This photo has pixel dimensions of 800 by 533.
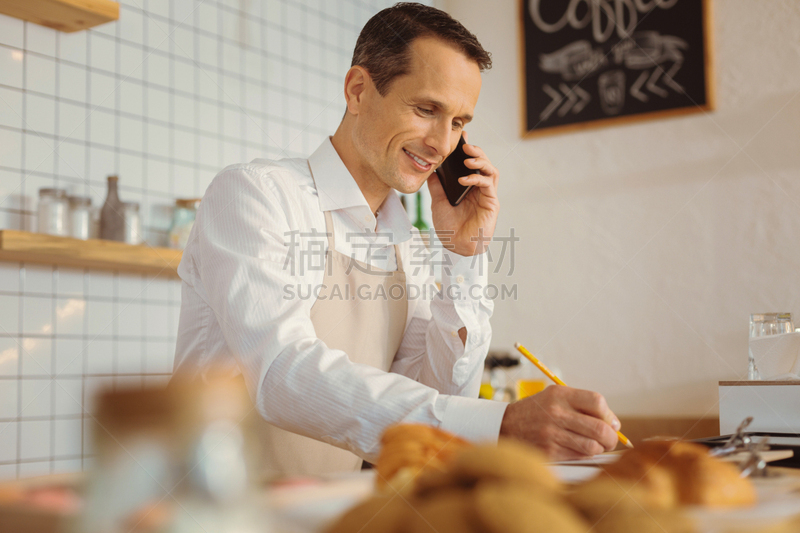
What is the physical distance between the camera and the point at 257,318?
0.84 metres

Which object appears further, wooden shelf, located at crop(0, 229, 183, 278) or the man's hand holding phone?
wooden shelf, located at crop(0, 229, 183, 278)

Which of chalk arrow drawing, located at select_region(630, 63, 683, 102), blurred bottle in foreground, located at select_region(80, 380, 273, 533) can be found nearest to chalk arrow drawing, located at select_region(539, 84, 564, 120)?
chalk arrow drawing, located at select_region(630, 63, 683, 102)

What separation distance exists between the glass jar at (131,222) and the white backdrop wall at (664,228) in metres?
1.41

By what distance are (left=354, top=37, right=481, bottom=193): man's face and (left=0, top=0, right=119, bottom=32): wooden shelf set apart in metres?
0.74

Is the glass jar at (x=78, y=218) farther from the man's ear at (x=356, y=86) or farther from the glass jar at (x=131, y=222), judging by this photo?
the man's ear at (x=356, y=86)

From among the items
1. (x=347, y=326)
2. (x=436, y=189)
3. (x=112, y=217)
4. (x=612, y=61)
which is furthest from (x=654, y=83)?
(x=112, y=217)

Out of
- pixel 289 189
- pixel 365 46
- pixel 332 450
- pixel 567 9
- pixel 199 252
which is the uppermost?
pixel 567 9

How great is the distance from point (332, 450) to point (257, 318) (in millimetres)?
406

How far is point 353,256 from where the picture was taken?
1.27m

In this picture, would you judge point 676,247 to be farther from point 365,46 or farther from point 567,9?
point 365,46

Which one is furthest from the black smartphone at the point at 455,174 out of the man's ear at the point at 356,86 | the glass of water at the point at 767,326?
the glass of water at the point at 767,326

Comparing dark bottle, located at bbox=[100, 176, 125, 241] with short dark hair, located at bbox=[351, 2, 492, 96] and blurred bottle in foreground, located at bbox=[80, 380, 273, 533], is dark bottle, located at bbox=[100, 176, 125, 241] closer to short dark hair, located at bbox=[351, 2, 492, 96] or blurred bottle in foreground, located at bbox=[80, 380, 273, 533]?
short dark hair, located at bbox=[351, 2, 492, 96]

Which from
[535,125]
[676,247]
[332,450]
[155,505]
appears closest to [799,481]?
[155,505]

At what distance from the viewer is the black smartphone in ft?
4.54
